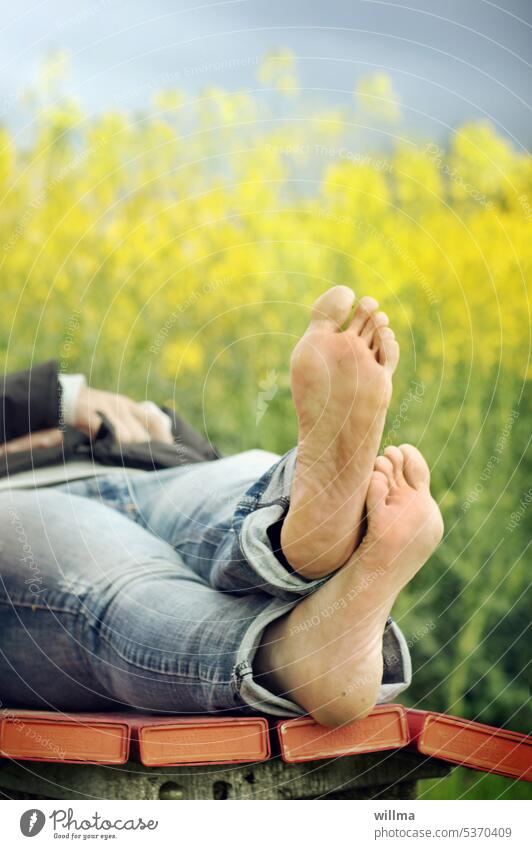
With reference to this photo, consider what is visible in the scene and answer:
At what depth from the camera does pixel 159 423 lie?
106cm

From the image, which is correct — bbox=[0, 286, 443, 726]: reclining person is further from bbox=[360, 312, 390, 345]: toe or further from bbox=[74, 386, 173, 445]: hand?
bbox=[74, 386, 173, 445]: hand

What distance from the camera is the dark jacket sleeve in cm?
97

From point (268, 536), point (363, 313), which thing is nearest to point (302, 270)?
point (363, 313)

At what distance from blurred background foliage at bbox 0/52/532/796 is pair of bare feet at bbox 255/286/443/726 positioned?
1.50 ft

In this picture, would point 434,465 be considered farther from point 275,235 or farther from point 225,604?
point 225,604

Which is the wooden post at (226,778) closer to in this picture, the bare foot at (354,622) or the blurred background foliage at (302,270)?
the bare foot at (354,622)

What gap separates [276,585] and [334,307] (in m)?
0.21

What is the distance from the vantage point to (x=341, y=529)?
2.15 feet

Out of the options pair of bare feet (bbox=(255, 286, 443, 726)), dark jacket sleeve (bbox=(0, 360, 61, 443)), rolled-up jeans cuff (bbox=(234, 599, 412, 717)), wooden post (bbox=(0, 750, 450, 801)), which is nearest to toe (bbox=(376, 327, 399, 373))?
pair of bare feet (bbox=(255, 286, 443, 726))

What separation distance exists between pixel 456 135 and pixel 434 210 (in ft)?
0.33

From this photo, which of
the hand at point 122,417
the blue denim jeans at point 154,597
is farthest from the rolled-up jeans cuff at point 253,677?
the hand at point 122,417

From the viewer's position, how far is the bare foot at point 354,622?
2.13 feet

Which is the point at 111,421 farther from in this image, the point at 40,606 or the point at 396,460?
the point at 396,460
